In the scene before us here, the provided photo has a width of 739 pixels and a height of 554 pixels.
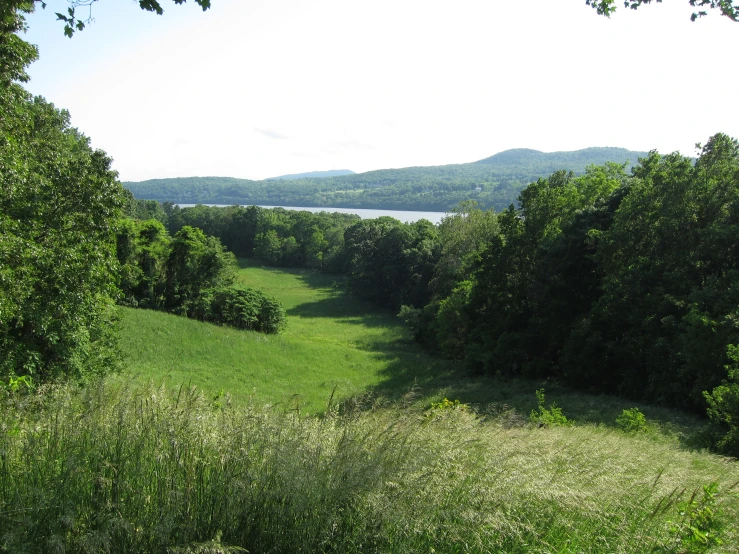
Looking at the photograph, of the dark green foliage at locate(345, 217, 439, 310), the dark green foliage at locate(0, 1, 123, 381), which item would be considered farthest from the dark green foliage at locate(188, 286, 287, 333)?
the dark green foliage at locate(345, 217, 439, 310)

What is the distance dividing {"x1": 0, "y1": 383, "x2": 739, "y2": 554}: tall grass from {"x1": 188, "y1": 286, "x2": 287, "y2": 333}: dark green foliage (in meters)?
33.2

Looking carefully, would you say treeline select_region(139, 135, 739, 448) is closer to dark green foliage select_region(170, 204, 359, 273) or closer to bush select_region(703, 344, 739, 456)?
bush select_region(703, 344, 739, 456)

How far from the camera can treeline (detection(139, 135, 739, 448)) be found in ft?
58.5

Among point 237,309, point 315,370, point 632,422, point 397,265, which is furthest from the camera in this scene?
point 397,265

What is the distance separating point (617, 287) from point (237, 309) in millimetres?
25815

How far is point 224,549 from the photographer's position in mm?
2582

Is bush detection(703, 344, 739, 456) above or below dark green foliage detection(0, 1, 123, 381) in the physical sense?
below

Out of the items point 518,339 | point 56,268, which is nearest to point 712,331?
point 518,339

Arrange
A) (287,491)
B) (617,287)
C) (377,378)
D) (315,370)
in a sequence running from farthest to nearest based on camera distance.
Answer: (315,370) → (377,378) → (617,287) → (287,491)

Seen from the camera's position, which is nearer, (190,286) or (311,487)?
(311,487)

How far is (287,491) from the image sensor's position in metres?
3.02

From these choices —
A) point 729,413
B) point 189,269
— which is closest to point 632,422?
point 729,413

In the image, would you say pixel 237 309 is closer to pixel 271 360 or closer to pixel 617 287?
pixel 271 360

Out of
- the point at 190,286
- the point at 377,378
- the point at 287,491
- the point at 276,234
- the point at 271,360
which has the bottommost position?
the point at 377,378
